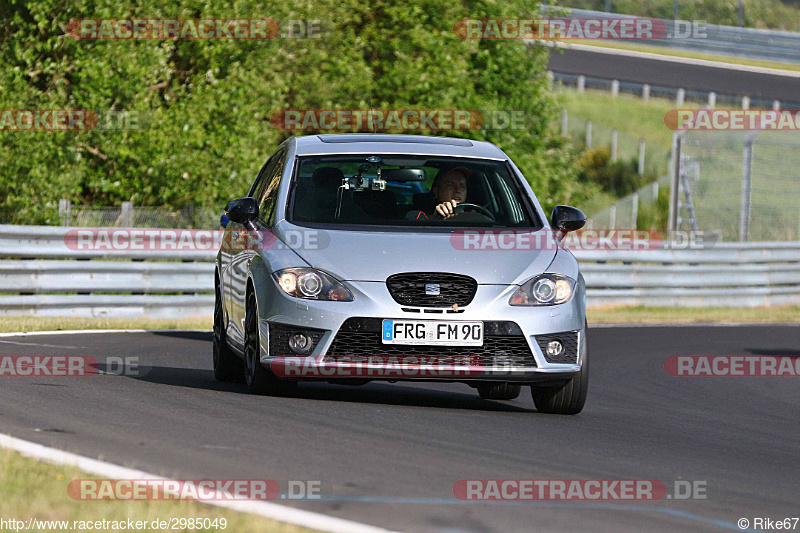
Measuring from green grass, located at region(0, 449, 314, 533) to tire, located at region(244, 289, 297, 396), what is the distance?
315 centimetres

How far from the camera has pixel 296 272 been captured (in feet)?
27.0

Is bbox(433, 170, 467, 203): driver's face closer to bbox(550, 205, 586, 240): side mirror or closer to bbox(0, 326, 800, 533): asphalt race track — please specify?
bbox(550, 205, 586, 240): side mirror

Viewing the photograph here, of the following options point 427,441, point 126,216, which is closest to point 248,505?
point 427,441

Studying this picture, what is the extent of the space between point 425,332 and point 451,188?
1590 mm

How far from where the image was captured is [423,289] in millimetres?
8117

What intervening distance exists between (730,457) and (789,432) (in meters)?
1.88

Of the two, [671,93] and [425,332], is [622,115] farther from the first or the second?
[425,332]

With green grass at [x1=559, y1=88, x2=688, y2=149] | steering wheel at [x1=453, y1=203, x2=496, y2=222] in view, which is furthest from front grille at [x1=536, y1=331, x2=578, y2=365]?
green grass at [x1=559, y1=88, x2=688, y2=149]

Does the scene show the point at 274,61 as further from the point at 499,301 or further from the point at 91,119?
the point at 499,301

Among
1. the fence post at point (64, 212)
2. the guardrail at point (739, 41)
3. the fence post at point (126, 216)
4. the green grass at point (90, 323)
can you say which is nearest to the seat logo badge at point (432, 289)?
the green grass at point (90, 323)

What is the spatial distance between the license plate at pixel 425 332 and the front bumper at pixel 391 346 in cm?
3

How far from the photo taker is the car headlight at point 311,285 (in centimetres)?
812

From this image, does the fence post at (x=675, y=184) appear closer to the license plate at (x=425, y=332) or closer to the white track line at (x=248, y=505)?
the license plate at (x=425, y=332)

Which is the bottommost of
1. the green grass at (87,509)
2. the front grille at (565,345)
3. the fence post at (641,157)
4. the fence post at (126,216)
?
the fence post at (641,157)
